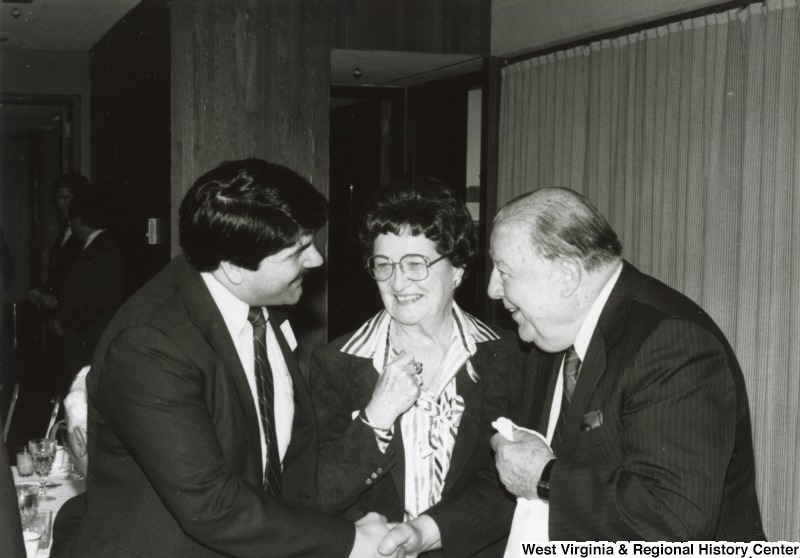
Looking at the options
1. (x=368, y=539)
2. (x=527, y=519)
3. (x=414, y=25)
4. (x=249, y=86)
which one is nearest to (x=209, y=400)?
(x=368, y=539)

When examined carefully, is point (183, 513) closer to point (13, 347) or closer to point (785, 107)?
point (785, 107)

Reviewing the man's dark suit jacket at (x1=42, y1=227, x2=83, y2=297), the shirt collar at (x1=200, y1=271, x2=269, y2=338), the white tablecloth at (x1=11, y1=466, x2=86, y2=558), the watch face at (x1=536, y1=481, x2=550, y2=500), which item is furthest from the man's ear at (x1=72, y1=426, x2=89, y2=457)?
the man's dark suit jacket at (x1=42, y1=227, x2=83, y2=297)

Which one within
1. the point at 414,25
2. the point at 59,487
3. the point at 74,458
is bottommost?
the point at 59,487

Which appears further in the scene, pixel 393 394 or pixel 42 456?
pixel 42 456

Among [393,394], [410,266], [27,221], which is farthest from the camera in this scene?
[27,221]

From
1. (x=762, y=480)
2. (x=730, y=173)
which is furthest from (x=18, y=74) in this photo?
(x=762, y=480)

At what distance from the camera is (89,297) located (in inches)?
223

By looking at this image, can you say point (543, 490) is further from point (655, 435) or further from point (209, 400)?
point (209, 400)

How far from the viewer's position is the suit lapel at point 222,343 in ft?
6.22

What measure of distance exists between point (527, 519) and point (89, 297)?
429 cm

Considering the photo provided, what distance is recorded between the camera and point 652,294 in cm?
192

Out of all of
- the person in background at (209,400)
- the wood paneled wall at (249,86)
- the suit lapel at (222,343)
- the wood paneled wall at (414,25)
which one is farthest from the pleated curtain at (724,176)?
the suit lapel at (222,343)

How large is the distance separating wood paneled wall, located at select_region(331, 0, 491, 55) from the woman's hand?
390 cm

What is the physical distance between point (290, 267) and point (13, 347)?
7.92m
